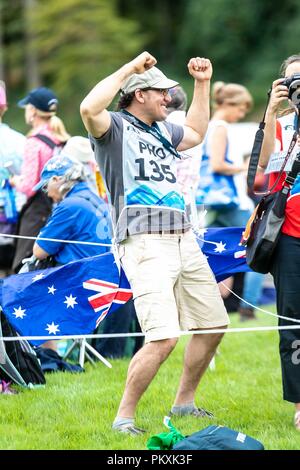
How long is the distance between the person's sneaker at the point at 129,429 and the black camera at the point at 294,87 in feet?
6.40

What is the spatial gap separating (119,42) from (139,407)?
3000cm

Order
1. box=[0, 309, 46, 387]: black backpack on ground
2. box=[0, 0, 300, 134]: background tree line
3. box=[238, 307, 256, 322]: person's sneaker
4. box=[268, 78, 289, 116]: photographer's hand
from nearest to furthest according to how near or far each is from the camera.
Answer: box=[268, 78, 289, 116]: photographer's hand
box=[0, 309, 46, 387]: black backpack on ground
box=[238, 307, 256, 322]: person's sneaker
box=[0, 0, 300, 134]: background tree line

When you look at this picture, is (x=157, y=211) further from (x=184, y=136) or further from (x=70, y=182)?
(x=70, y=182)

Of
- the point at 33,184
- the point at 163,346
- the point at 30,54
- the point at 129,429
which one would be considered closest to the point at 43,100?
the point at 33,184

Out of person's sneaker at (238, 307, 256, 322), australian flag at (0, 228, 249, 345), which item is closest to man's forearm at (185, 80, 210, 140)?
australian flag at (0, 228, 249, 345)

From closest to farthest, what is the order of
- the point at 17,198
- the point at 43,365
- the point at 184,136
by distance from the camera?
the point at 184,136 → the point at 43,365 → the point at 17,198

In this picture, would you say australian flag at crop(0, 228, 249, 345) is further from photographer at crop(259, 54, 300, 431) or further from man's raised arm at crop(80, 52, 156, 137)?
man's raised arm at crop(80, 52, 156, 137)

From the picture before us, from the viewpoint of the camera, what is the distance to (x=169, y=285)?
509cm

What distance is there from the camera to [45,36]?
116 feet

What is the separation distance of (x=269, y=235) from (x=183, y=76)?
30240 mm

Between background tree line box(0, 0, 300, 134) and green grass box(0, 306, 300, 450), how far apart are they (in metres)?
26.2

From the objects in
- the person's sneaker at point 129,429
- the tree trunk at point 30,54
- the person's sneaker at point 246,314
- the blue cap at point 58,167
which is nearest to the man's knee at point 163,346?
the person's sneaker at point 129,429

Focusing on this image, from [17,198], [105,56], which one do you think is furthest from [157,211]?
[105,56]

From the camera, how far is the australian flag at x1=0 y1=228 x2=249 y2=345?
602 centimetres
